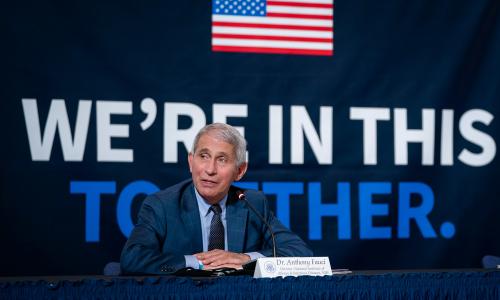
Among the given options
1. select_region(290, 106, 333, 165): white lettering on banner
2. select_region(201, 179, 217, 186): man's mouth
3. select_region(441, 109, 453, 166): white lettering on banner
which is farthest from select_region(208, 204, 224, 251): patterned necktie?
select_region(441, 109, 453, 166): white lettering on banner

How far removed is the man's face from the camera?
2.32 meters

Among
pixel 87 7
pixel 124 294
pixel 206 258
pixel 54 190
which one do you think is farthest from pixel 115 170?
pixel 124 294

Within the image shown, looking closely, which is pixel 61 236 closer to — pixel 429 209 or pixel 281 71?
pixel 281 71

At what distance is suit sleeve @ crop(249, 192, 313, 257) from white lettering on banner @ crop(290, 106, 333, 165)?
1.05 m

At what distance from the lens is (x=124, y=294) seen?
1.52m

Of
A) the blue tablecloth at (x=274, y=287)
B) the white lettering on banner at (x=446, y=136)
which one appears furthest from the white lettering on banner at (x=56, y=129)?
the white lettering on banner at (x=446, y=136)

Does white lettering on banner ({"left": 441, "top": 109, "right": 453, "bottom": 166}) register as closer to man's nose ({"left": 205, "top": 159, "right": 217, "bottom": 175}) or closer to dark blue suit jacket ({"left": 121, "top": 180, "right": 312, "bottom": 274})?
dark blue suit jacket ({"left": 121, "top": 180, "right": 312, "bottom": 274})

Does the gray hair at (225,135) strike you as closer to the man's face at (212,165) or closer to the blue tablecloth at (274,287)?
the man's face at (212,165)

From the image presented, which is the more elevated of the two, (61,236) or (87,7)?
(87,7)

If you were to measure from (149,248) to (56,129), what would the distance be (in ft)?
4.63

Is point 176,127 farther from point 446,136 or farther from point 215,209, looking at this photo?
point 446,136

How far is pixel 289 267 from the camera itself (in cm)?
172

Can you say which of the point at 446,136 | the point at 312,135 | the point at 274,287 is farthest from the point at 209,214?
the point at 446,136

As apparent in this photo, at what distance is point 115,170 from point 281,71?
1029mm
